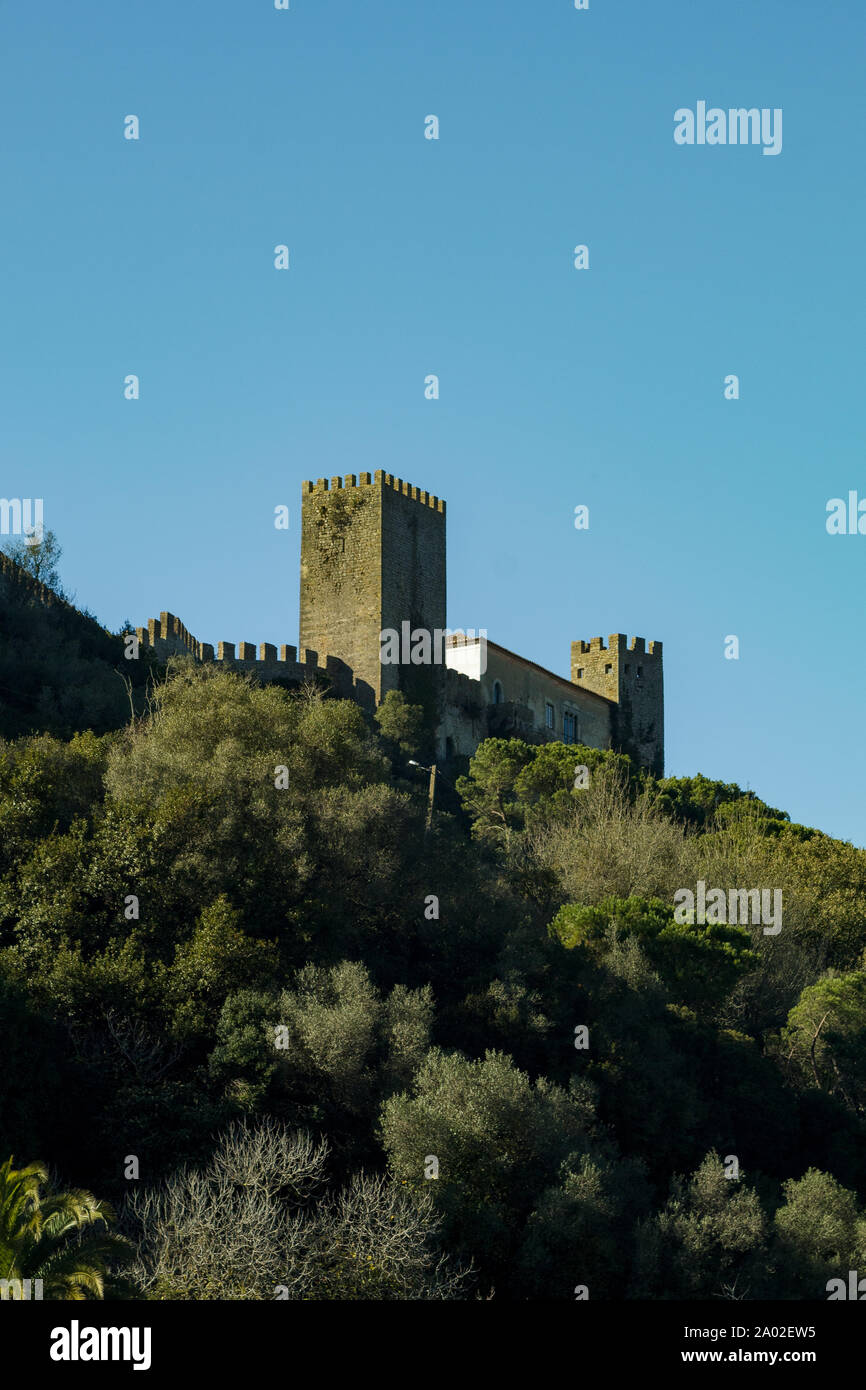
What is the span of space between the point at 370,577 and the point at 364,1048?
2985 centimetres

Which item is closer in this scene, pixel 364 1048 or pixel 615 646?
pixel 364 1048

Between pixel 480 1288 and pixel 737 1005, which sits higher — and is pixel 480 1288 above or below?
below

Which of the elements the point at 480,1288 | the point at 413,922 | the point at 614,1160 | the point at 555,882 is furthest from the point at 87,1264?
the point at 555,882

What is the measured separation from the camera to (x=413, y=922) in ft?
89.4

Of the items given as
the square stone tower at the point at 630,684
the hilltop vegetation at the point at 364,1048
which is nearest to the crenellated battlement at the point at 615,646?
the square stone tower at the point at 630,684

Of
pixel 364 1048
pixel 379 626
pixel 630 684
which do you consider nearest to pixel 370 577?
pixel 379 626

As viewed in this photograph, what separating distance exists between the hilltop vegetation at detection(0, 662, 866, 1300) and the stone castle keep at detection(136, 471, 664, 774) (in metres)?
15.5

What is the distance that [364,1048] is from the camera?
21812 millimetres

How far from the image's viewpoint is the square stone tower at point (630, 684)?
212 feet

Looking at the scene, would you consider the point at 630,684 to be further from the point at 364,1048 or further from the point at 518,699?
the point at 364,1048

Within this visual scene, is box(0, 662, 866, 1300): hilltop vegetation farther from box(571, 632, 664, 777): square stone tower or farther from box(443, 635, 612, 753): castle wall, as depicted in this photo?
box(571, 632, 664, 777): square stone tower

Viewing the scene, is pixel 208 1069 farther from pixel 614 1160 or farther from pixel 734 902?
pixel 734 902

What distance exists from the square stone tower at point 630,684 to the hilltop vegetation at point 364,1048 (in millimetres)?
→ 31502

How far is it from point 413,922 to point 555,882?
27.2ft
